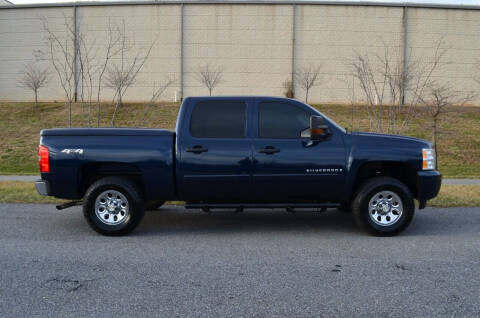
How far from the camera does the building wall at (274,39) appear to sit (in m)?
32.7

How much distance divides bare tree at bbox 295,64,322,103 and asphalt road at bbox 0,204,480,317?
1005 inches

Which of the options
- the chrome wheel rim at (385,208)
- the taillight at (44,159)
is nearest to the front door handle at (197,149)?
the taillight at (44,159)

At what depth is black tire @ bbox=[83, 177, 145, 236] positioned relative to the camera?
601 cm

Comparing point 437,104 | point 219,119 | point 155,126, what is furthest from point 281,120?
point 155,126

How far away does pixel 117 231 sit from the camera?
605 centimetres

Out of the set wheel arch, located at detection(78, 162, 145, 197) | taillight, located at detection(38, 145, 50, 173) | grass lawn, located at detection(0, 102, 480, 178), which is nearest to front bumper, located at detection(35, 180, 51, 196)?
taillight, located at detection(38, 145, 50, 173)

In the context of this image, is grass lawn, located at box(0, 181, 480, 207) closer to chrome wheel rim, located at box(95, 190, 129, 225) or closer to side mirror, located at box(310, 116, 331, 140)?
chrome wheel rim, located at box(95, 190, 129, 225)

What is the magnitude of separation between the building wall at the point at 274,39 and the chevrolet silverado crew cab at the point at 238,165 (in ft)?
90.1

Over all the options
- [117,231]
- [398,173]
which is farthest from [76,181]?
[398,173]

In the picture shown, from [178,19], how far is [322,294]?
3221 centimetres

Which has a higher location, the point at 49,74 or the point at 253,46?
the point at 253,46

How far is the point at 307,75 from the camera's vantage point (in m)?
31.5

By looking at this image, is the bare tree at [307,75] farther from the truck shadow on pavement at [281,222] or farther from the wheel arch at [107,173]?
the wheel arch at [107,173]

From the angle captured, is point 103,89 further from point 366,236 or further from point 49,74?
point 366,236
